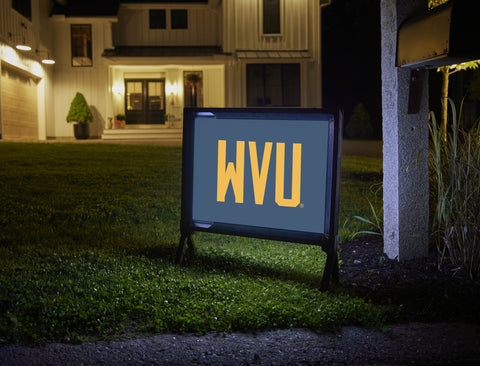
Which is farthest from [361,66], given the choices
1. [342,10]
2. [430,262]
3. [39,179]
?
[430,262]

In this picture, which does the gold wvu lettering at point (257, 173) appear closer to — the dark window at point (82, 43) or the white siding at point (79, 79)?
the white siding at point (79, 79)

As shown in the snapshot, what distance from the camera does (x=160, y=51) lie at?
24.7m

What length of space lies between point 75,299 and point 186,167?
144 cm

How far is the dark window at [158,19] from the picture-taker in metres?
26.1

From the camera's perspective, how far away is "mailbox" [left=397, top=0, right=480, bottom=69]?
3.61m

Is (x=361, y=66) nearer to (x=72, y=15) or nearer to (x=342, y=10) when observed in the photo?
(x=342, y=10)

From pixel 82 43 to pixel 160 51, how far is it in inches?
154

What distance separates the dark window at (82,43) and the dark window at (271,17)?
27.9ft

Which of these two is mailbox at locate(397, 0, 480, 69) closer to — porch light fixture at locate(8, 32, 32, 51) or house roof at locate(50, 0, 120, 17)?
porch light fixture at locate(8, 32, 32, 51)

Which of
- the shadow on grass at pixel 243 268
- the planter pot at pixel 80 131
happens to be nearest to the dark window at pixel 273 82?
the planter pot at pixel 80 131

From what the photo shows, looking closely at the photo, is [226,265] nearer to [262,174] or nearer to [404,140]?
[262,174]

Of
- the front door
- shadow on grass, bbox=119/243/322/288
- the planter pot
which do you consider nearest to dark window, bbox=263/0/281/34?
the front door

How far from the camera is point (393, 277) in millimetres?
4047

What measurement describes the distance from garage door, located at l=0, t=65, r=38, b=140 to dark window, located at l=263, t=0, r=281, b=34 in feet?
36.7
